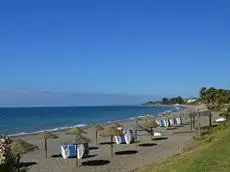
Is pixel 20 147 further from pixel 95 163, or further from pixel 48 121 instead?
pixel 48 121

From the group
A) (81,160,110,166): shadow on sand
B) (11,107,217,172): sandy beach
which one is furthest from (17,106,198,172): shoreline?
(81,160,110,166): shadow on sand

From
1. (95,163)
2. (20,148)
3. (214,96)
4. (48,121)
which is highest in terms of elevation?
(214,96)

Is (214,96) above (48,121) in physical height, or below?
above

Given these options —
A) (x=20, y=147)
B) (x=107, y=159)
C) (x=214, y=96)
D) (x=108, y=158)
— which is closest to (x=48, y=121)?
(x=214, y=96)

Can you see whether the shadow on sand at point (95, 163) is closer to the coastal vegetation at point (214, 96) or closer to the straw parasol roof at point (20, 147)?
the straw parasol roof at point (20, 147)

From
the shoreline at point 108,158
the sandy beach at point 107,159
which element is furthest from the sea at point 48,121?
the sandy beach at point 107,159

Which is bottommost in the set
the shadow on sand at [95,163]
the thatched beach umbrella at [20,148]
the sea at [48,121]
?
the shadow on sand at [95,163]

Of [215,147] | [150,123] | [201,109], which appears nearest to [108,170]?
[215,147]

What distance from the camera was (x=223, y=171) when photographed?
11562 mm

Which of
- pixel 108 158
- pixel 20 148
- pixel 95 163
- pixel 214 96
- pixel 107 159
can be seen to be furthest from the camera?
pixel 214 96

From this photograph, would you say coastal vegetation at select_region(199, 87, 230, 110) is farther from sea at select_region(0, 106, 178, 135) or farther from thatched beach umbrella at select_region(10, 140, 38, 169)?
thatched beach umbrella at select_region(10, 140, 38, 169)

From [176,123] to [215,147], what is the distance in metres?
33.8

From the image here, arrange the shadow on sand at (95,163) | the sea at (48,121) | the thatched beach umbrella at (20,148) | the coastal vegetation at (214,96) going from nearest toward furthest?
the thatched beach umbrella at (20,148) < the shadow on sand at (95,163) < the coastal vegetation at (214,96) < the sea at (48,121)

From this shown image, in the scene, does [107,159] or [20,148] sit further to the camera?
[107,159]
